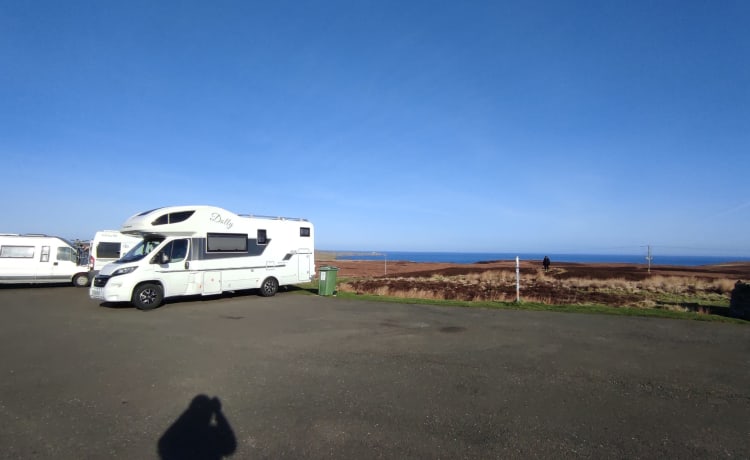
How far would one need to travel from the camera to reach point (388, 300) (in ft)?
48.0

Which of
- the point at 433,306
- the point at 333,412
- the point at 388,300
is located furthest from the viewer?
the point at 388,300

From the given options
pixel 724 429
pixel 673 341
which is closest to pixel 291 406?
pixel 724 429

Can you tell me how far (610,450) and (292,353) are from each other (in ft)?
16.3

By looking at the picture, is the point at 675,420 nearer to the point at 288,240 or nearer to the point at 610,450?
the point at 610,450

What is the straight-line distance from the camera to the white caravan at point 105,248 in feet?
66.5

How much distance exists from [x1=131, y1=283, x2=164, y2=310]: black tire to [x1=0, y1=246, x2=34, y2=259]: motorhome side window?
1119 cm

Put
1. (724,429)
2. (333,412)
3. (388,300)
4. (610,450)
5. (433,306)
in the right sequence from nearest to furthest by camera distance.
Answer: (610,450), (724,429), (333,412), (433,306), (388,300)

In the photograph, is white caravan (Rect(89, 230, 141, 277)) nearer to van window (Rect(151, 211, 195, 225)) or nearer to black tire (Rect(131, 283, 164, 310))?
van window (Rect(151, 211, 195, 225))

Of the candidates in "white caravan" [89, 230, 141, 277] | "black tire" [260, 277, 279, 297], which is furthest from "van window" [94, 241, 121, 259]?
"black tire" [260, 277, 279, 297]

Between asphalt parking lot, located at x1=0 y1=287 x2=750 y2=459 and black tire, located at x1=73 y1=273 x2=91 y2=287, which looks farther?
black tire, located at x1=73 y1=273 x2=91 y2=287

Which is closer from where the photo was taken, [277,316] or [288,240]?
[277,316]

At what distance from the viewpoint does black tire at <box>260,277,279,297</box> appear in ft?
52.2

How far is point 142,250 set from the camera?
1370 centimetres

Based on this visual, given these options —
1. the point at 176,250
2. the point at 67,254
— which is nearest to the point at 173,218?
the point at 176,250
